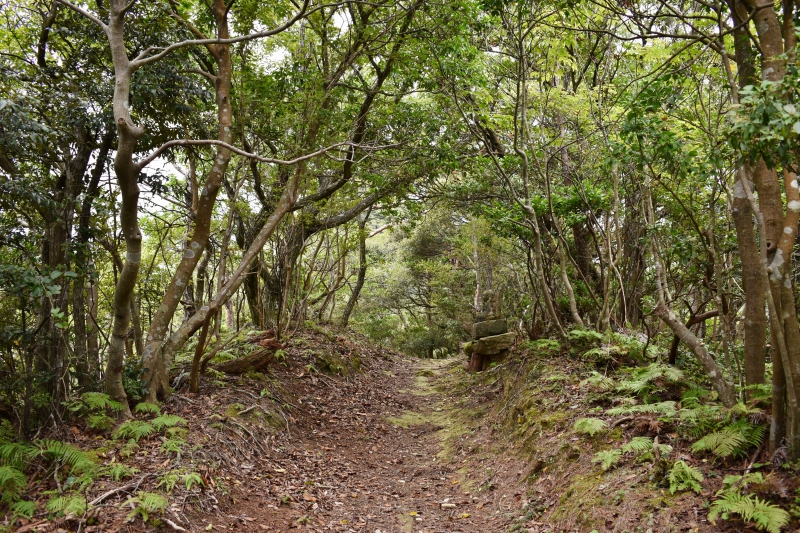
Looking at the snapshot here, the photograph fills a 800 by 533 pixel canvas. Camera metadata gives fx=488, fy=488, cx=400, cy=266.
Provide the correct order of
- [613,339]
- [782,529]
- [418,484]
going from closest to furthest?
[782,529]
[418,484]
[613,339]

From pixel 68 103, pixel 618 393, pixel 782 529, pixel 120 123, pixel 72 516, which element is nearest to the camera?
pixel 782 529

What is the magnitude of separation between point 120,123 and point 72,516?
349cm

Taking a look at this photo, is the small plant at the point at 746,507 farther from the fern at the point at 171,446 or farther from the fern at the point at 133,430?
the fern at the point at 133,430

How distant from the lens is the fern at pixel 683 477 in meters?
3.97

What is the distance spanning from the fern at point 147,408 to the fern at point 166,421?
0.74 ft

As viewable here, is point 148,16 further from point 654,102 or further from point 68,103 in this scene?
point 654,102

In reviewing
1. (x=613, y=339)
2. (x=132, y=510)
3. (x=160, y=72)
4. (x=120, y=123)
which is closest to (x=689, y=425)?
(x=613, y=339)

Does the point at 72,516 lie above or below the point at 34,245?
below

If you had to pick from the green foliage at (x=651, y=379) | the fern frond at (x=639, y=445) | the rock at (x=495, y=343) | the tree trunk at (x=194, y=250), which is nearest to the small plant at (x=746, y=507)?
the fern frond at (x=639, y=445)

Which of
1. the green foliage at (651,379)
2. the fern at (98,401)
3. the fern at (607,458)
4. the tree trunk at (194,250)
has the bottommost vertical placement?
the fern at (607,458)

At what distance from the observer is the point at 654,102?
585 centimetres

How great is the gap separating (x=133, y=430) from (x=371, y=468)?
3450 millimetres

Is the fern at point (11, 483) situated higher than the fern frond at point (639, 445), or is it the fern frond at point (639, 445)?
the fern at point (11, 483)

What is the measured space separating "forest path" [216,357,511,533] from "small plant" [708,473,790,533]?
2232mm
